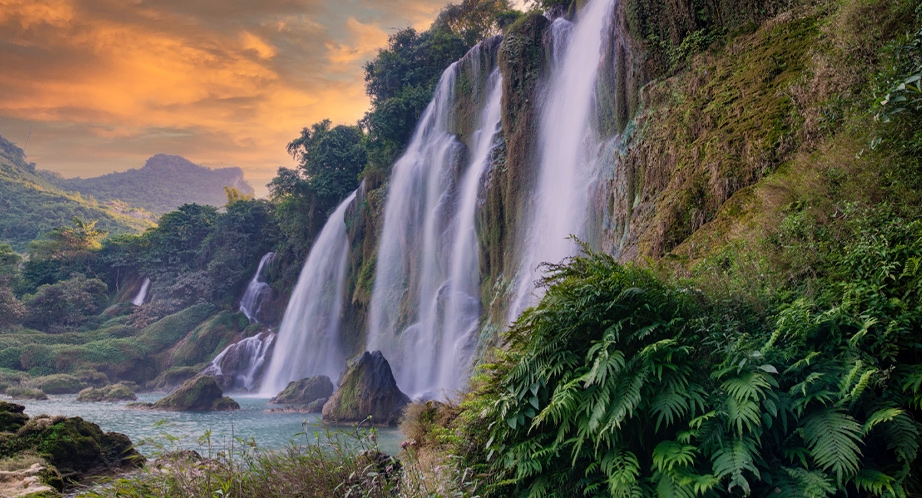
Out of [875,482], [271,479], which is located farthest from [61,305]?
[875,482]

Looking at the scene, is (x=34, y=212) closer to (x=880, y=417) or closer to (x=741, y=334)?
(x=741, y=334)

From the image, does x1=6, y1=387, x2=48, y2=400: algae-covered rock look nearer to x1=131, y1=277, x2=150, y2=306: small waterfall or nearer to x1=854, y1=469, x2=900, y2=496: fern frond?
x1=131, y1=277, x2=150, y2=306: small waterfall

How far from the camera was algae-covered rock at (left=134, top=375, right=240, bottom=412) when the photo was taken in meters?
23.1

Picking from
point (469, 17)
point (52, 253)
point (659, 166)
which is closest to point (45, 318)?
point (52, 253)

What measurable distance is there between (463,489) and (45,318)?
52.9 metres

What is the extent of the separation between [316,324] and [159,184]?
13423 centimetres

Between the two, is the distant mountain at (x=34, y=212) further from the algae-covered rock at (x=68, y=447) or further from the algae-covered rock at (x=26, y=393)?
the algae-covered rock at (x=68, y=447)

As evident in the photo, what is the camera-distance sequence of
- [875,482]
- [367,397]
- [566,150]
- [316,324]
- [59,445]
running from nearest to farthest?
[875,482], [59,445], [566,150], [367,397], [316,324]

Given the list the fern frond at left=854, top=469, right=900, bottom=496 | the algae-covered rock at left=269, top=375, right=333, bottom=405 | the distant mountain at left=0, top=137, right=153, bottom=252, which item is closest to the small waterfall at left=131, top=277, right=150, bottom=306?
the distant mountain at left=0, top=137, right=153, bottom=252

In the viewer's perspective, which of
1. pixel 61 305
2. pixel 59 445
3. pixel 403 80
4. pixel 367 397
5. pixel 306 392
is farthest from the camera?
pixel 61 305

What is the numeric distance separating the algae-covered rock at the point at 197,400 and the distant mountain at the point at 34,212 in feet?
182

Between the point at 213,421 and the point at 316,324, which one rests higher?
the point at 316,324

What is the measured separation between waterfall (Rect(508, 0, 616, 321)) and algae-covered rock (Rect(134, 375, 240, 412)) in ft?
52.2

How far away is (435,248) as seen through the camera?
23.9m
